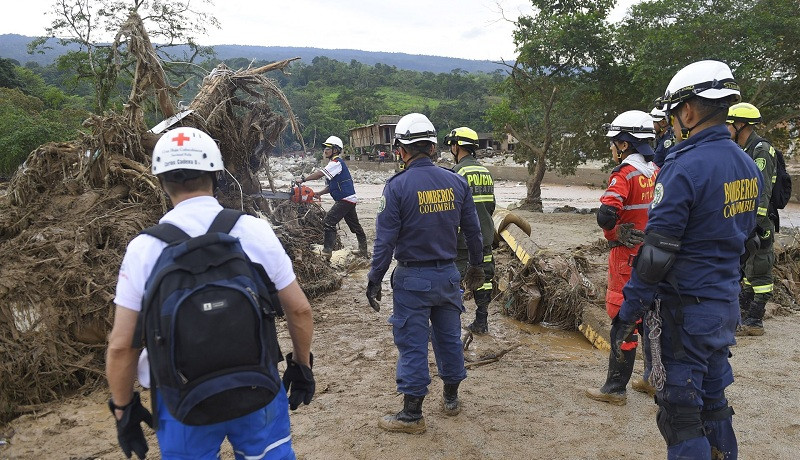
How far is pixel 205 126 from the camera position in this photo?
679 cm

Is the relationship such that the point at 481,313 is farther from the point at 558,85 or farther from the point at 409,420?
the point at 558,85

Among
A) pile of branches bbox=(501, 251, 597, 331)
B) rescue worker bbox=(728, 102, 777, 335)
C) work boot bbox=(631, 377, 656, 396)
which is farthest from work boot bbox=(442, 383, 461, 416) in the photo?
rescue worker bbox=(728, 102, 777, 335)

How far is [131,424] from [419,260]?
1986mm

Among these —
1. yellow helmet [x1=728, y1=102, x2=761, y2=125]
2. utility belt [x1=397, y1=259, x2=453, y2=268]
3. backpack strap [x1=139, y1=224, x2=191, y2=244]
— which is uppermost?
yellow helmet [x1=728, y1=102, x2=761, y2=125]

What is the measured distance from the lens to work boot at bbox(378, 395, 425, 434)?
359 cm

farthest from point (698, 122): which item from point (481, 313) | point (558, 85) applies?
point (558, 85)

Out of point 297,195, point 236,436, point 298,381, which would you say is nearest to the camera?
point 236,436

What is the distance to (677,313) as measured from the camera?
259 cm

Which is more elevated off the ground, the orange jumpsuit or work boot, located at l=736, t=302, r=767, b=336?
the orange jumpsuit

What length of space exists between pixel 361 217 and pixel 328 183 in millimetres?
5745

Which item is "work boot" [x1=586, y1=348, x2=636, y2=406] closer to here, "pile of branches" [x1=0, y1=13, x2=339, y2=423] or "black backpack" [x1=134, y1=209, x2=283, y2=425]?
"black backpack" [x1=134, y1=209, x2=283, y2=425]

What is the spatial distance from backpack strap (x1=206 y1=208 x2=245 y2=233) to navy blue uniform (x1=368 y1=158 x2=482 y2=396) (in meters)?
1.62

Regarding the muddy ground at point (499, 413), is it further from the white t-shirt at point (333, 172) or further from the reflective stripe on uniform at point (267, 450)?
the white t-shirt at point (333, 172)

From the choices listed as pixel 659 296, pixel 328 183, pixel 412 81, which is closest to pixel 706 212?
pixel 659 296
